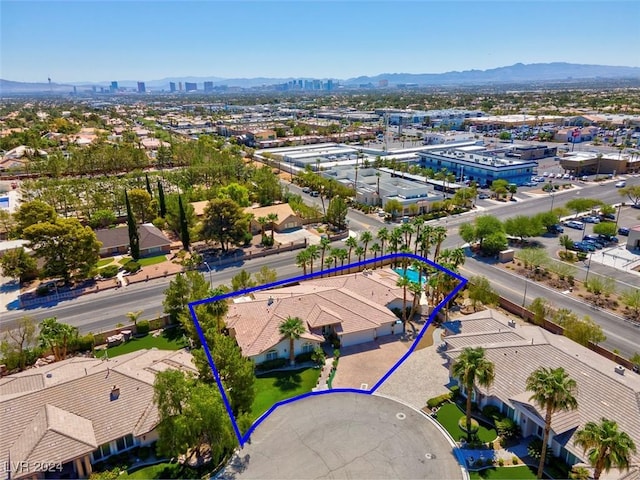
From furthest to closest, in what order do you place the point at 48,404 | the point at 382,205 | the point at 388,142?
the point at 388,142, the point at 382,205, the point at 48,404

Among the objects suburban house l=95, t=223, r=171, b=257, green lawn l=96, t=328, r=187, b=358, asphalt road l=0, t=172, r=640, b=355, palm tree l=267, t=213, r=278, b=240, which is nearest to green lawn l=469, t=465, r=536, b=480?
asphalt road l=0, t=172, r=640, b=355

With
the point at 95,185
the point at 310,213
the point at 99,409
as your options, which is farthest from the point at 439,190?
the point at 99,409

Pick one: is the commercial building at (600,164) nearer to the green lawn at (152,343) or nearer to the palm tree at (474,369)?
the palm tree at (474,369)

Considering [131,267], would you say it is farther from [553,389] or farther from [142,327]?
[553,389]

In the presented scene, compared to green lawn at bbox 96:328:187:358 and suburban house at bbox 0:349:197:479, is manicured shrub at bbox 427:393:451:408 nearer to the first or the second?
suburban house at bbox 0:349:197:479

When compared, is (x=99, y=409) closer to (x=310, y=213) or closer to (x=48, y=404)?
(x=48, y=404)

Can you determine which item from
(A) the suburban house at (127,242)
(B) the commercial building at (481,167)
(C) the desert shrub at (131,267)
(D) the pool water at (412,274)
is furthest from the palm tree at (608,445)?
(B) the commercial building at (481,167)
